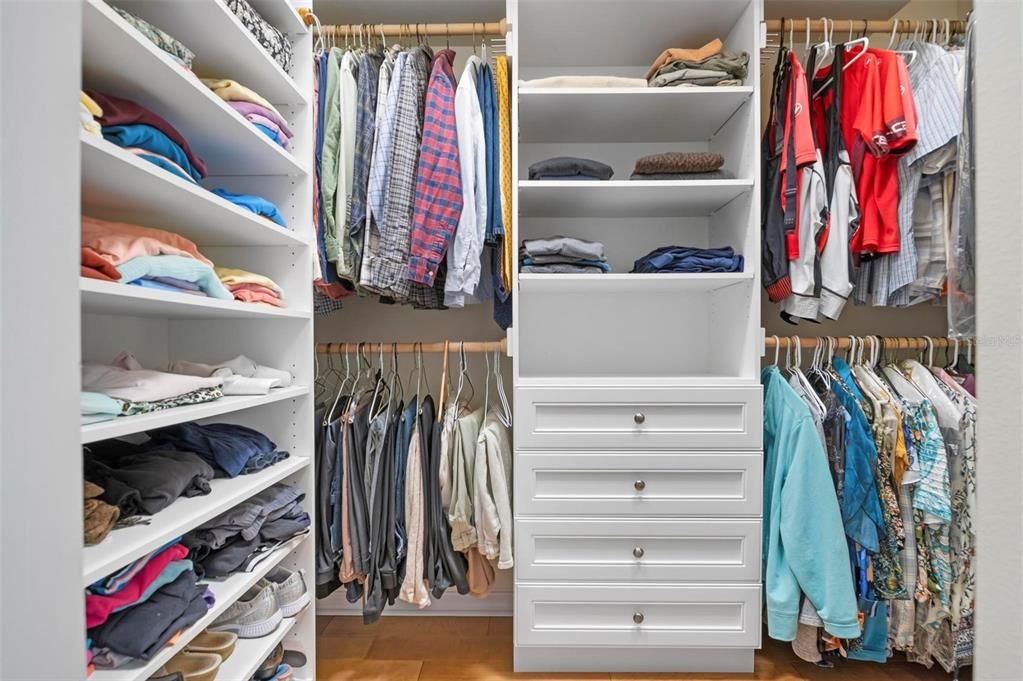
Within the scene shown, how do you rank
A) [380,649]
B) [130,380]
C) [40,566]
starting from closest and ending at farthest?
[40,566]
[130,380]
[380,649]

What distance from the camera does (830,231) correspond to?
158cm

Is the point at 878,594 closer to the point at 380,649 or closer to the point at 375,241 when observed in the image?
the point at 380,649

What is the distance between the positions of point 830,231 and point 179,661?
2056 mm

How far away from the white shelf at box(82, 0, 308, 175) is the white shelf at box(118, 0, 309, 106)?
0.04m

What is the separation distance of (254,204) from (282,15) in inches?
21.6

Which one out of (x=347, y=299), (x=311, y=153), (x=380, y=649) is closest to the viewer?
(x=311, y=153)

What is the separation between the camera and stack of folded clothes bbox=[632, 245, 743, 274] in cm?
162

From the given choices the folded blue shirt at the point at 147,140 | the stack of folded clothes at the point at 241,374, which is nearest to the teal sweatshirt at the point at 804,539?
the stack of folded clothes at the point at 241,374

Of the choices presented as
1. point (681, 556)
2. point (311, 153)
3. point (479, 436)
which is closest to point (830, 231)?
point (681, 556)

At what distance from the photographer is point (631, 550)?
154cm

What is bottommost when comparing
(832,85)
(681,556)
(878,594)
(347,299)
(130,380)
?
(878,594)

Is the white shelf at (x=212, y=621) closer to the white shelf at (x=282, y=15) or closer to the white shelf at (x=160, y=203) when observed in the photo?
the white shelf at (x=160, y=203)

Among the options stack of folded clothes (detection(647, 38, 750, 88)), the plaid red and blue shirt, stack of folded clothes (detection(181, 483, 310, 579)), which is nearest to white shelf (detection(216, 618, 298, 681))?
stack of folded clothes (detection(181, 483, 310, 579))

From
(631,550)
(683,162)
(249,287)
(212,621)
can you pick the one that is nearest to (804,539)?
(631,550)
